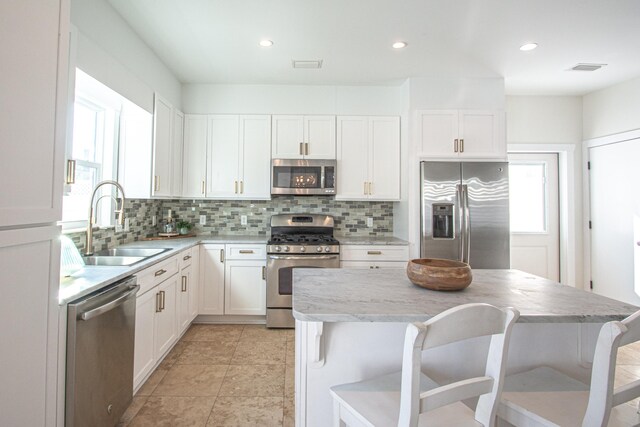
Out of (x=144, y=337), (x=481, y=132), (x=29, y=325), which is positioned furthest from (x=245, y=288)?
(x=481, y=132)

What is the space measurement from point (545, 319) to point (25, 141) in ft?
6.10

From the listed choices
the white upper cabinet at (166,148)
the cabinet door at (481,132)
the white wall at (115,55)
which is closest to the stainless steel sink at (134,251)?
the white upper cabinet at (166,148)

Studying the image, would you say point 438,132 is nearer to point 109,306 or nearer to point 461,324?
point 461,324

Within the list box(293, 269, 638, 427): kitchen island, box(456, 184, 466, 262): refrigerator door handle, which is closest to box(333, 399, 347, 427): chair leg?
box(293, 269, 638, 427): kitchen island

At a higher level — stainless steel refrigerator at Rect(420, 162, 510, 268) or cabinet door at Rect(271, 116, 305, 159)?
cabinet door at Rect(271, 116, 305, 159)

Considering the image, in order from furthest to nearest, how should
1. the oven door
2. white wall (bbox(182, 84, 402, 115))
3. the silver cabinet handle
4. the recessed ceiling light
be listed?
white wall (bbox(182, 84, 402, 115)) → the oven door → the recessed ceiling light → the silver cabinet handle

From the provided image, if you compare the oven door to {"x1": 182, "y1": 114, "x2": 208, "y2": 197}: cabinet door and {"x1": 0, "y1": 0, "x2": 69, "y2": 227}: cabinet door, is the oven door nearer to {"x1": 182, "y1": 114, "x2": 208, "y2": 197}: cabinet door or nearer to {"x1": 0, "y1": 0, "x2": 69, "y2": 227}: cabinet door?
{"x1": 182, "y1": 114, "x2": 208, "y2": 197}: cabinet door

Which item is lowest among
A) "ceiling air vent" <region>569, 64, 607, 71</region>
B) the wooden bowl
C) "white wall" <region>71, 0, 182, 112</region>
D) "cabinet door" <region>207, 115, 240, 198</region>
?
the wooden bowl

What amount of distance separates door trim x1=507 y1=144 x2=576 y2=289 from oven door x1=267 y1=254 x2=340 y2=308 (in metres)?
2.82

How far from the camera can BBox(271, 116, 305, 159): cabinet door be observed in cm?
356

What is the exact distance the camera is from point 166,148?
10.3 ft

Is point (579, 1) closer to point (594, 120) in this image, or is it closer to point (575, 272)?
point (594, 120)

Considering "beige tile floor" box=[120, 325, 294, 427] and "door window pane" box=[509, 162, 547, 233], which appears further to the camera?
"door window pane" box=[509, 162, 547, 233]

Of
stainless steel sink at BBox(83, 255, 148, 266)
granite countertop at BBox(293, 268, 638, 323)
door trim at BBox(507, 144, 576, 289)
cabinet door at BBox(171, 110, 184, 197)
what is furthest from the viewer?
door trim at BBox(507, 144, 576, 289)
